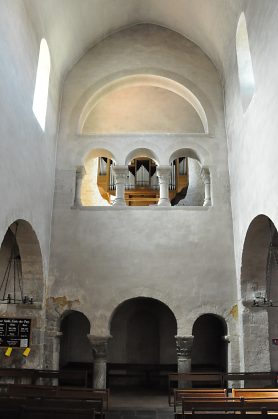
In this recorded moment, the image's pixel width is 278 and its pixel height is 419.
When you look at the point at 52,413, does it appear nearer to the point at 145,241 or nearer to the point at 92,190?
the point at 145,241

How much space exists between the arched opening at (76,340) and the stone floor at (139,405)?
1.78 metres

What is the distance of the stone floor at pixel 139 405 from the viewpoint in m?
8.95

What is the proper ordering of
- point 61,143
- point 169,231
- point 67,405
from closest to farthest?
point 67,405 → point 169,231 → point 61,143

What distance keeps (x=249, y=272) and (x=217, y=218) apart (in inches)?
69.0

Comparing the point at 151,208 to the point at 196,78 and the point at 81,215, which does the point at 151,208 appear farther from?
the point at 196,78

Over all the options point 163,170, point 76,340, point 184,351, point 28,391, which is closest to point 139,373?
point 76,340

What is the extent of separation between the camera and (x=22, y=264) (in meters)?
10.7

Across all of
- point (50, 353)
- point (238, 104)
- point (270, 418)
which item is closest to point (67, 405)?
point (270, 418)

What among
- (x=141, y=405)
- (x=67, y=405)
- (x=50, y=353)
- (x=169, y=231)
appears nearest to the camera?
(x=67, y=405)

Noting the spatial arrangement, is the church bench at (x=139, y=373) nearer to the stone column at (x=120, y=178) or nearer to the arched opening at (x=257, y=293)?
the arched opening at (x=257, y=293)

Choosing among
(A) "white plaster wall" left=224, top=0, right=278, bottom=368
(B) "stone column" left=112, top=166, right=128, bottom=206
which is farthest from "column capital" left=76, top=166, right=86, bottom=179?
(A) "white plaster wall" left=224, top=0, right=278, bottom=368

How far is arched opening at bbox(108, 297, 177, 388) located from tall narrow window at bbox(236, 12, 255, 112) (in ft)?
22.7

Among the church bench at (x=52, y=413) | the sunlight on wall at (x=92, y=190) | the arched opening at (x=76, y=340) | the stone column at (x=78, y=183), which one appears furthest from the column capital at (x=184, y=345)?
the sunlight on wall at (x=92, y=190)

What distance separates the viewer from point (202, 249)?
11.4 meters
